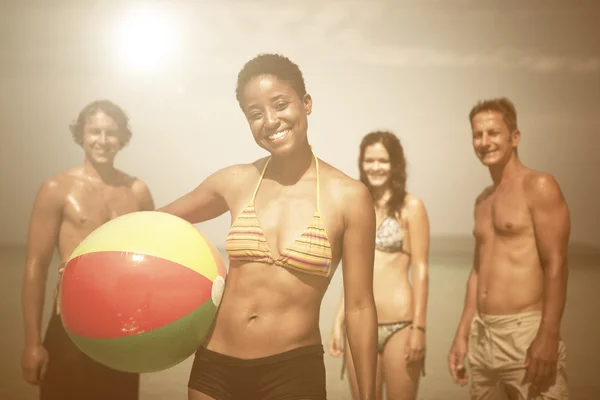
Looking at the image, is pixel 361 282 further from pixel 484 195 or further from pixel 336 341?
pixel 484 195

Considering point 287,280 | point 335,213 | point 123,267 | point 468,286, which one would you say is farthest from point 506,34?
point 123,267

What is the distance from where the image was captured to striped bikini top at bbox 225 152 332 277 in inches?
58.1

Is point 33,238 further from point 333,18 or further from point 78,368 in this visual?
point 333,18

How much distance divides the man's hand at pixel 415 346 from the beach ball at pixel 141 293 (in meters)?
0.87

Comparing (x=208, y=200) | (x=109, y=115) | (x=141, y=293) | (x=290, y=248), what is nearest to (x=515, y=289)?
(x=290, y=248)

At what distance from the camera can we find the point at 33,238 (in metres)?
2.06

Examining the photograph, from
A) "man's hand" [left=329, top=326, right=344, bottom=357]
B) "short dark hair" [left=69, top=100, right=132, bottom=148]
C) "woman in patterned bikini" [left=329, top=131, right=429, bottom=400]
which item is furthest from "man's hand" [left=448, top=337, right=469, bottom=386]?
"short dark hair" [left=69, top=100, right=132, bottom=148]

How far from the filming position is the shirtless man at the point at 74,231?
79.1 inches

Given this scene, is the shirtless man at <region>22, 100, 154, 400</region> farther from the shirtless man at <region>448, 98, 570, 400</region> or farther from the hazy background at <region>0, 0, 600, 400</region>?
the shirtless man at <region>448, 98, 570, 400</region>

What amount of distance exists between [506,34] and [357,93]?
69cm

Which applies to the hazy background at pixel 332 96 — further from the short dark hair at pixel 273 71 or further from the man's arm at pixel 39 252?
the short dark hair at pixel 273 71

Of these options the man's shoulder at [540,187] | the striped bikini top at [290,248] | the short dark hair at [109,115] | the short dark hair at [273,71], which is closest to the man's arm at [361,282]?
the striped bikini top at [290,248]

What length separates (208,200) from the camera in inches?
68.2

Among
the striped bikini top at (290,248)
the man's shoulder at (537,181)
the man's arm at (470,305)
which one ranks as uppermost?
the man's shoulder at (537,181)
